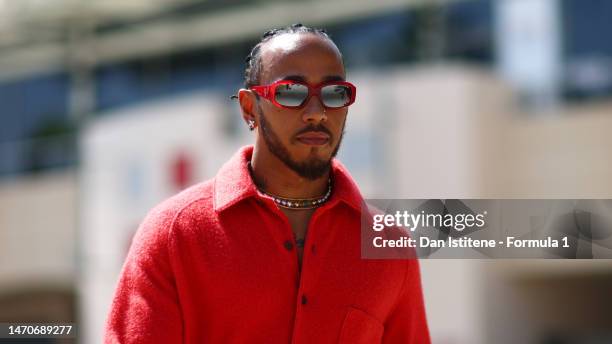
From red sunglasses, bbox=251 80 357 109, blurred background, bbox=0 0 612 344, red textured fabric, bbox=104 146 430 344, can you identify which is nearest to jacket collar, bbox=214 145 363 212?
red textured fabric, bbox=104 146 430 344

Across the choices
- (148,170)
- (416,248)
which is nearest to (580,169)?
(148,170)

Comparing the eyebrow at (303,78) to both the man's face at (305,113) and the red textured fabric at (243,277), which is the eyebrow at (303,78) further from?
the red textured fabric at (243,277)

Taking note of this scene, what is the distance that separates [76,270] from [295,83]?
1792 centimetres

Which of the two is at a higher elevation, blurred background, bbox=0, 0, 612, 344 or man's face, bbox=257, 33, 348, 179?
blurred background, bbox=0, 0, 612, 344

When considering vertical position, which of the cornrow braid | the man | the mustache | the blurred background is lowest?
the man

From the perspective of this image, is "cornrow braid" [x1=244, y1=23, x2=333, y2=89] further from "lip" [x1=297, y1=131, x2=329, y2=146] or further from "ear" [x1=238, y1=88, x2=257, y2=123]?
"lip" [x1=297, y1=131, x2=329, y2=146]

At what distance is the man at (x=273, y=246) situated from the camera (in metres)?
2.80

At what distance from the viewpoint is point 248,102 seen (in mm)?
2967

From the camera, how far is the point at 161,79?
70.5 ft

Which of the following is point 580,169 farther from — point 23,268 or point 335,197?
point 335,197

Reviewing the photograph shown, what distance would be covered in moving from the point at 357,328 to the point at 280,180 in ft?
1.21
